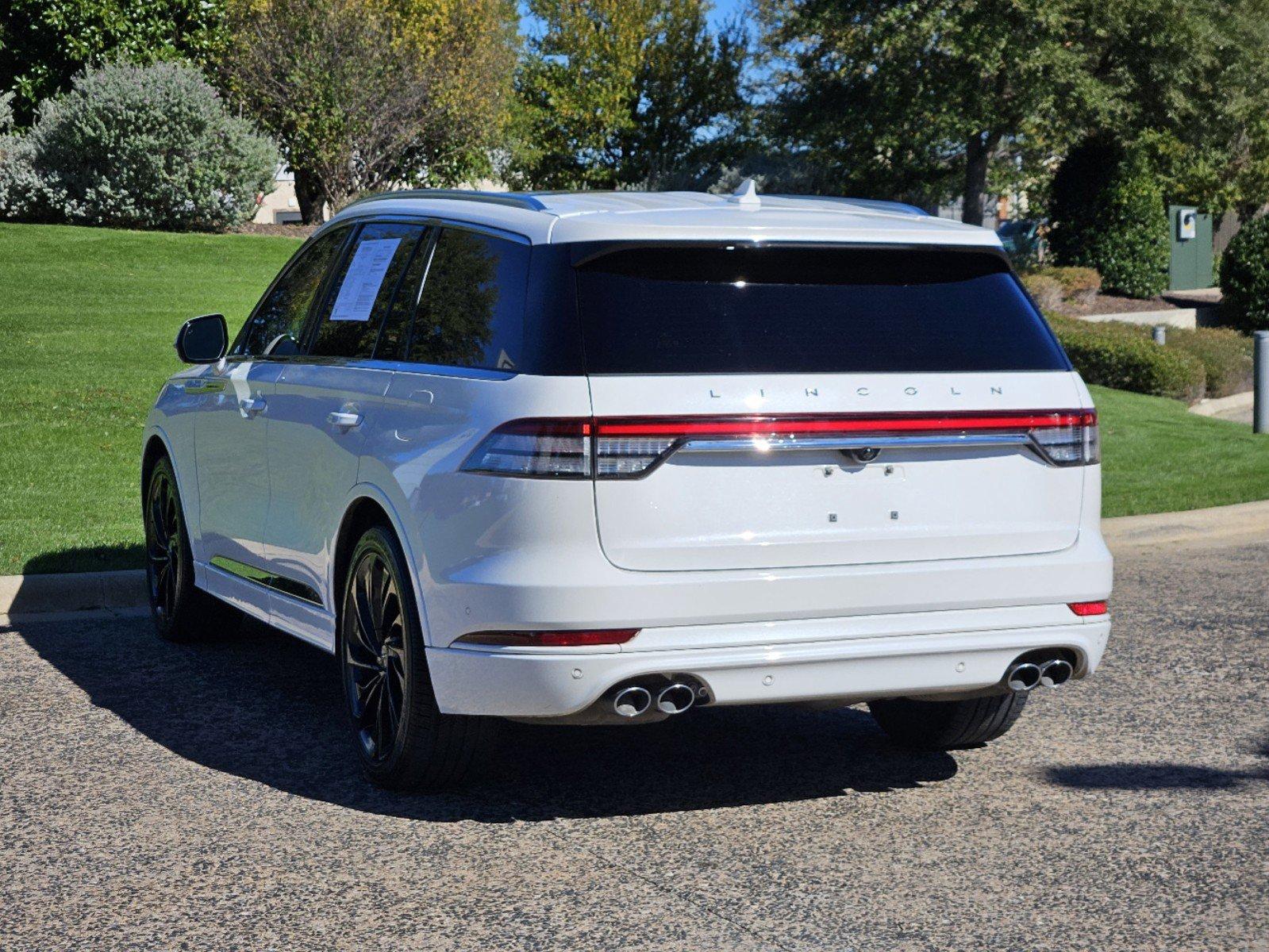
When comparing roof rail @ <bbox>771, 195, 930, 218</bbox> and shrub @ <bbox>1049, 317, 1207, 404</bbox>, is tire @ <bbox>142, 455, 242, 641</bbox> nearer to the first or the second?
roof rail @ <bbox>771, 195, 930, 218</bbox>

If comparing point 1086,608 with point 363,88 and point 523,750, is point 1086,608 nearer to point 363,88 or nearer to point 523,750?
point 523,750

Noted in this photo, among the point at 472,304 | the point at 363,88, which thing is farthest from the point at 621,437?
the point at 363,88

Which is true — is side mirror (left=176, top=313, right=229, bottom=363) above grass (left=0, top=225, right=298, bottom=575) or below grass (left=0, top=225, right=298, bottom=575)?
above

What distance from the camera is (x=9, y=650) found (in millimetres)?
7754

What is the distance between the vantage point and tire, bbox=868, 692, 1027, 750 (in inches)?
230

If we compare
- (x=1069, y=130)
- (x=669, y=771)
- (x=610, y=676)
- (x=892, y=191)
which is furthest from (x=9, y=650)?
(x=892, y=191)

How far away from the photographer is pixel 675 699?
4.75 metres

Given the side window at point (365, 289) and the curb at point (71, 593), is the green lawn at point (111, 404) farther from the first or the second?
the side window at point (365, 289)

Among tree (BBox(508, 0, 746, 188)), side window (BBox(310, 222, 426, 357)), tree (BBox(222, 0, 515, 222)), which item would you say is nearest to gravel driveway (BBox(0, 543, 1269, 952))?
side window (BBox(310, 222, 426, 357))

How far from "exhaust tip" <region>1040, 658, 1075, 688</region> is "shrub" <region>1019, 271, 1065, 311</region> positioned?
24.6 metres

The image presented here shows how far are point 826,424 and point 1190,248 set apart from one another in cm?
3925

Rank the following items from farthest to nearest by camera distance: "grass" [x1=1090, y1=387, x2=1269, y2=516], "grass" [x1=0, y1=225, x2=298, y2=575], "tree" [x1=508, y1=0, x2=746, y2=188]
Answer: "tree" [x1=508, y1=0, x2=746, y2=188], "grass" [x1=1090, y1=387, x2=1269, y2=516], "grass" [x1=0, y1=225, x2=298, y2=575]

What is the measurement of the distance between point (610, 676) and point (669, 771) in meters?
1.23

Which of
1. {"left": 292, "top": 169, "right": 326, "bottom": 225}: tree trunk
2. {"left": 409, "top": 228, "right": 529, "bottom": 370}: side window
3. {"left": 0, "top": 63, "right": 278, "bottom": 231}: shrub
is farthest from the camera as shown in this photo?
{"left": 292, "top": 169, "right": 326, "bottom": 225}: tree trunk
